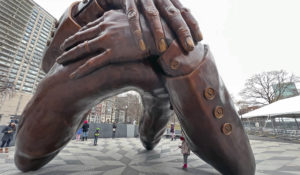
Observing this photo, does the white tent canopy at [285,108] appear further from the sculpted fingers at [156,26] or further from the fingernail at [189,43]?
the sculpted fingers at [156,26]

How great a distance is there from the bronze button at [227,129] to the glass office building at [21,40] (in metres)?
45.6

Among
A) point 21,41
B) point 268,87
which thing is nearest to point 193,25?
point 268,87

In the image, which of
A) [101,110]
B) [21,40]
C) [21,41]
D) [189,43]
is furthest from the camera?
[101,110]

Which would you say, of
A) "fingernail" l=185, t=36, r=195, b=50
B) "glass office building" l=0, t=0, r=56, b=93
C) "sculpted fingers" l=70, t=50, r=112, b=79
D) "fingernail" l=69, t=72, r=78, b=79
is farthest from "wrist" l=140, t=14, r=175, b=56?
"glass office building" l=0, t=0, r=56, b=93

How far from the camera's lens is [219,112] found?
185 centimetres

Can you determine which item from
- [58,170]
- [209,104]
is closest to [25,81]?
[58,170]

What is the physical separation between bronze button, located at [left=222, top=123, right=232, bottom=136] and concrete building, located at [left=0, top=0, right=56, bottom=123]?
44743 millimetres

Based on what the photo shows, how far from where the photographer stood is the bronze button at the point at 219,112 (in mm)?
1832

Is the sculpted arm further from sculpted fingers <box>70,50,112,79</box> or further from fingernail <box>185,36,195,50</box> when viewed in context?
fingernail <box>185,36,195,50</box>

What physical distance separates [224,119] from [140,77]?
1268 millimetres

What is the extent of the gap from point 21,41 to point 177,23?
196 feet

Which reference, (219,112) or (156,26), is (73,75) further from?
(219,112)

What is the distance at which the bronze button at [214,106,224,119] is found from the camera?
1832mm

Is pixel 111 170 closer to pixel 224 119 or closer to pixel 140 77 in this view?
pixel 140 77
